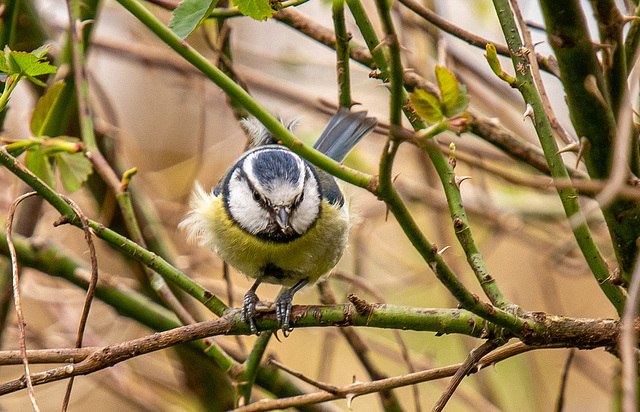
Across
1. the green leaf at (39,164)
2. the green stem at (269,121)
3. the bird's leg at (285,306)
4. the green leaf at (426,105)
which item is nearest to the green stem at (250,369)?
the bird's leg at (285,306)

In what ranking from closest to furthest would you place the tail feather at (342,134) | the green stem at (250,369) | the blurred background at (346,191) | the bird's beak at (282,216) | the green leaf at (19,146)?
the green leaf at (19,146), the green stem at (250,369), the bird's beak at (282,216), the tail feather at (342,134), the blurred background at (346,191)

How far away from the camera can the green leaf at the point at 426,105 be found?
678mm

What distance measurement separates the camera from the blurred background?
6.92 ft

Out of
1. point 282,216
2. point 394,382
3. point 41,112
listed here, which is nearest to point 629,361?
point 394,382

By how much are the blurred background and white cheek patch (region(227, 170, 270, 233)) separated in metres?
0.28

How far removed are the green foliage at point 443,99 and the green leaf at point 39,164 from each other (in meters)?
0.80

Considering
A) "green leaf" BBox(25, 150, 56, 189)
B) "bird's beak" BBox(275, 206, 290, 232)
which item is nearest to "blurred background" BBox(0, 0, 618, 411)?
"bird's beak" BBox(275, 206, 290, 232)

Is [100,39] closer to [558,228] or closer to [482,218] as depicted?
[482,218]

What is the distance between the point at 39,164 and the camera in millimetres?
1198

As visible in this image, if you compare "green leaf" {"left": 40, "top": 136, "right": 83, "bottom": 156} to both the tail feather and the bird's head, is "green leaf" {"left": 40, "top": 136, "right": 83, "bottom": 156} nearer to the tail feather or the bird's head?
the bird's head

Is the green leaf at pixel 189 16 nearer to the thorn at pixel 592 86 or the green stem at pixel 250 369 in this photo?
the thorn at pixel 592 86

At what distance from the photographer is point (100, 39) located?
2.42 meters

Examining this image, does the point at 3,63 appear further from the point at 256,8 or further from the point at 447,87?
the point at 447,87

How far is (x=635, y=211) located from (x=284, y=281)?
1089 millimetres
